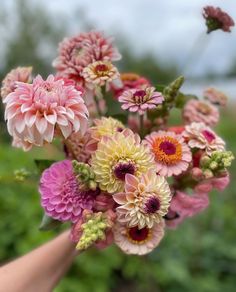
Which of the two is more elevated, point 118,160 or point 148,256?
point 148,256

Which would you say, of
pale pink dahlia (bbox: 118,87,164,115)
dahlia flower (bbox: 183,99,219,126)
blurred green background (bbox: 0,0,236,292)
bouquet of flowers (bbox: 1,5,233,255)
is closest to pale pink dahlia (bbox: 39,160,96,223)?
bouquet of flowers (bbox: 1,5,233,255)

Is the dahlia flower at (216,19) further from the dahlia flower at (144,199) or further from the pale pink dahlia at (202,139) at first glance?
the dahlia flower at (144,199)

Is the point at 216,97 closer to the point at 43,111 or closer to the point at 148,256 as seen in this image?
the point at 43,111

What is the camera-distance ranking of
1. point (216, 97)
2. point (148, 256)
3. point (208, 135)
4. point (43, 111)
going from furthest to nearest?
point (148, 256) → point (216, 97) → point (208, 135) → point (43, 111)

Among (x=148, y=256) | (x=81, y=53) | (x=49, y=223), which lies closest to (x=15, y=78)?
(x=81, y=53)

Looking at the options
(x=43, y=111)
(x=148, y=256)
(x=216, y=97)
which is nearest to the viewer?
(x=43, y=111)

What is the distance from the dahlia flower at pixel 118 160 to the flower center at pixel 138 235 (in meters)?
0.06

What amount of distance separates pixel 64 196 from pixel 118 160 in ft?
0.27

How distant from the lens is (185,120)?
2.58 feet

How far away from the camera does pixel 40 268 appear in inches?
29.9

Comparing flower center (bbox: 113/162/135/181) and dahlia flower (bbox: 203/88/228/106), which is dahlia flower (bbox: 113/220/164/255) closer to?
flower center (bbox: 113/162/135/181)

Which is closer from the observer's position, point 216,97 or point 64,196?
point 64,196

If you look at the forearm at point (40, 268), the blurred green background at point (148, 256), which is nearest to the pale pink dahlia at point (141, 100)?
the forearm at point (40, 268)

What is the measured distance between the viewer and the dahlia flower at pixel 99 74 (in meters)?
0.67
